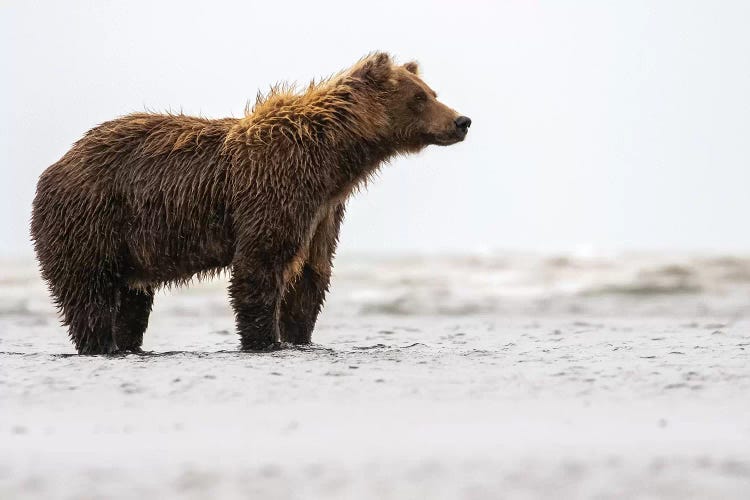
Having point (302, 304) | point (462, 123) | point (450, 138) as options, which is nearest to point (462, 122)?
point (462, 123)

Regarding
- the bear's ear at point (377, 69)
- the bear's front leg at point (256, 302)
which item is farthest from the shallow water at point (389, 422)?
the bear's ear at point (377, 69)

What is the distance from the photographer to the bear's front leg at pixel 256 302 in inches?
280

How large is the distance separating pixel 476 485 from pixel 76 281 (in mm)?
4264

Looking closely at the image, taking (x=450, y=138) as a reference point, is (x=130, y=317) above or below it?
below

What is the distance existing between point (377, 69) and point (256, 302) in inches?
68.8

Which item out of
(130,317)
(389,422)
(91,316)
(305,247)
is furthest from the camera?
(130,317)

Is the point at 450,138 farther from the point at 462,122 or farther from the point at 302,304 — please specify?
the point at 302,304

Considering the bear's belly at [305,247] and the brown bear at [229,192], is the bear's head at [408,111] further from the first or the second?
the bear's belly at [305,247]

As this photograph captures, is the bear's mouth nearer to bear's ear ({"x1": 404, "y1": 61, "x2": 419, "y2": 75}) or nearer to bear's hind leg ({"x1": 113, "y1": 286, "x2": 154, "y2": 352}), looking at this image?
bear's ear ({"x1": 404, "y1": 61, "x2": 419, "y2": 75})

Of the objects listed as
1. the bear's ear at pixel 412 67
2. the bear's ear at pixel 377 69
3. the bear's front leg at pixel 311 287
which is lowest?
the bear's front leg at pixel 311 287

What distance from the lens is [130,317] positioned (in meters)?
7.98

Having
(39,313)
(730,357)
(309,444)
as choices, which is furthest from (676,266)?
(309,444)

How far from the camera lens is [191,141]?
24.6ft

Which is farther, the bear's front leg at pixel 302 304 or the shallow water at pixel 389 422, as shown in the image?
the bear's front leg at pixel 302 304
